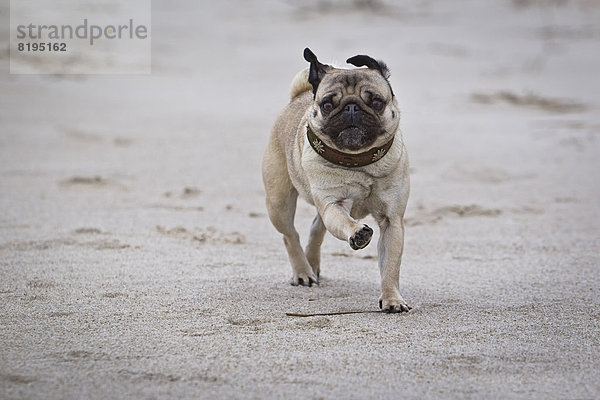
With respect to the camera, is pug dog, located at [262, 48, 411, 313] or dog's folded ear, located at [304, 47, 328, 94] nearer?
pug dog, located at [262, 48, 411, 313]

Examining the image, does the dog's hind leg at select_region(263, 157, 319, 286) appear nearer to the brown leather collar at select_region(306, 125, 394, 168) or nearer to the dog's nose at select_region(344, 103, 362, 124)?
the brown leather collar at select_region(306, 125, 394, 168)

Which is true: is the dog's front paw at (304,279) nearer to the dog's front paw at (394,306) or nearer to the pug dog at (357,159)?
the pug dog at (357,159)

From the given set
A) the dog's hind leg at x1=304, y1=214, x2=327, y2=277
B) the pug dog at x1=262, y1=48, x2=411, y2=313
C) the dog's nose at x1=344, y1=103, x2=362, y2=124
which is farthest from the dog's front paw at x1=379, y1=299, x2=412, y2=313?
the dog's hind leg at x1=304, y1=214, x2=327, y2=277

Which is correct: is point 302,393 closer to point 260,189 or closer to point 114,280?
point 114,280

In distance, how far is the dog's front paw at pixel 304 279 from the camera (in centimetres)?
505

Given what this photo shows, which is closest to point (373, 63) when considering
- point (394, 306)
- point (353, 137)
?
point (353, 137)

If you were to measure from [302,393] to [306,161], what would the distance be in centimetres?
169

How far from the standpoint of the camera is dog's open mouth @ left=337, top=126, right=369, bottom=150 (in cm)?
421

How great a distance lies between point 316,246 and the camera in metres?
5.41

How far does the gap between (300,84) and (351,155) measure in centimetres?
135

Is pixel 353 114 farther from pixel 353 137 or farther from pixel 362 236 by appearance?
pixel 362 236

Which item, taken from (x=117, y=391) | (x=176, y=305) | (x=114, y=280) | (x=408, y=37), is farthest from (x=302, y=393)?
(x=408, y=37)

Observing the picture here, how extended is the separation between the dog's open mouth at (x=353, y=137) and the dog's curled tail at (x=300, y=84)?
1325 millimetres

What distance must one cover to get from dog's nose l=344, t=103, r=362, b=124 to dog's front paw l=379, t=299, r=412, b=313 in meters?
0.95
